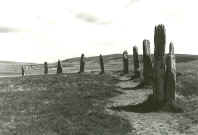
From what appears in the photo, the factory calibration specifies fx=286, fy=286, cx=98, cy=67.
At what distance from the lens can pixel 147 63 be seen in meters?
30.6

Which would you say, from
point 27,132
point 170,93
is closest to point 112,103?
point 170,93

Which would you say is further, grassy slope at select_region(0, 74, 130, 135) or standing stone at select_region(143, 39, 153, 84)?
standing stone at select_region(143, 39, 153, 84)

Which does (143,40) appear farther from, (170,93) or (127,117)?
(127,117)

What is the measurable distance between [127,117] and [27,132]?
269 inches

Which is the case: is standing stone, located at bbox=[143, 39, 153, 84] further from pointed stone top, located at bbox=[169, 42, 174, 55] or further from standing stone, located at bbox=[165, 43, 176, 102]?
standing stone, located at bbox=[165, 43, 176, 102]

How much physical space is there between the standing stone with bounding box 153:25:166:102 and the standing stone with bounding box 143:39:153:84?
9605mm

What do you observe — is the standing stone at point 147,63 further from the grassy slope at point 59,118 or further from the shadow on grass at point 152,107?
the shadow on grass at point 152,107

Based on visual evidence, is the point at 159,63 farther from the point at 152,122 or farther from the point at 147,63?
the point at 147,63

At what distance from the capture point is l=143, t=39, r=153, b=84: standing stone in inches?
1182

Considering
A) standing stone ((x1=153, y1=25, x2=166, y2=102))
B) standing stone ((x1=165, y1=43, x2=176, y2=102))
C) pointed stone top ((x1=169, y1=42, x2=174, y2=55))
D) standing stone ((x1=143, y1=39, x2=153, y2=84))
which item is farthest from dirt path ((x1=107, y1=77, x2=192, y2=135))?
standing stone ((x1=143, y1=39, x2=153, y2=84))

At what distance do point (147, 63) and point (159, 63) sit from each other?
1054cm

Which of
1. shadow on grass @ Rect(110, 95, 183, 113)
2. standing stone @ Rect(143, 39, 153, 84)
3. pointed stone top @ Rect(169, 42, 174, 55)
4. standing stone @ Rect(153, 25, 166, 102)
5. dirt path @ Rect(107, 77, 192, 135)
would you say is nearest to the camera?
dirt path @ Rect(107, 77, 192, 135)

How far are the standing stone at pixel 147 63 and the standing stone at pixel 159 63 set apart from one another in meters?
9.61

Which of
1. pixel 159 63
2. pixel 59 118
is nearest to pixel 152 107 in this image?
pixel 159 63
